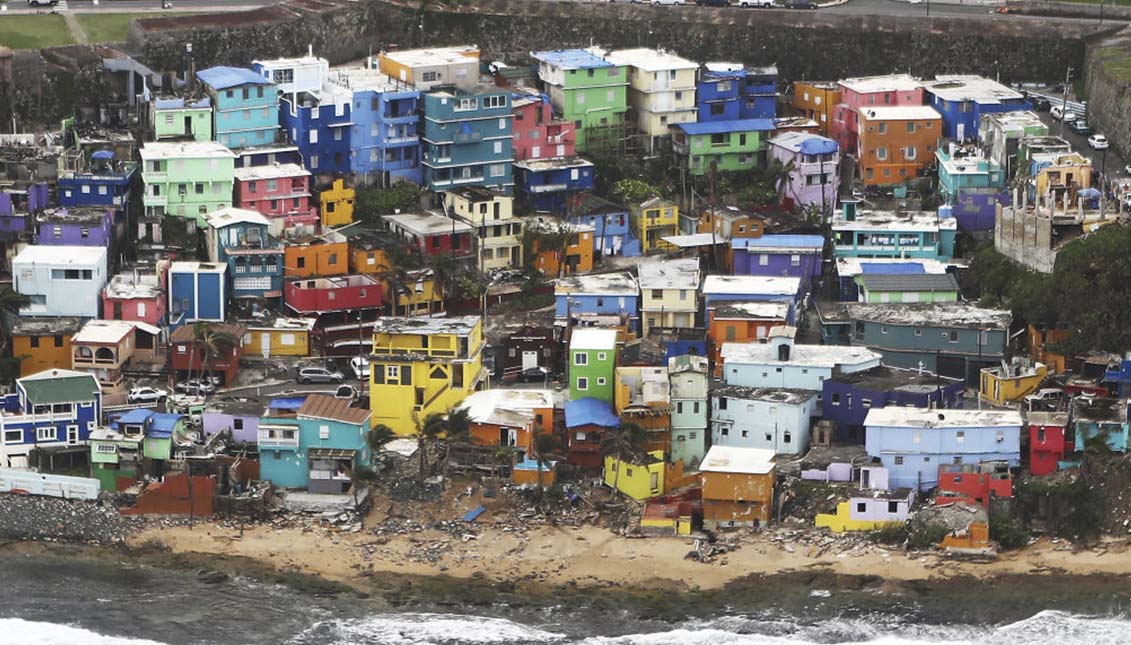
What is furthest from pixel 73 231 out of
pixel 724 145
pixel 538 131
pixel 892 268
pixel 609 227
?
pixel 892 268

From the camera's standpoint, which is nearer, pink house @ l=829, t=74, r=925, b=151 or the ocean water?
the ocean water

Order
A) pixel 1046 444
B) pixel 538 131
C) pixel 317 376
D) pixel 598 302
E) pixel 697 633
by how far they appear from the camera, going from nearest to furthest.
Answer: pixel 697 633, pixel 1046 444, pixel 317 376, pixel 598 302, pixel 538 131

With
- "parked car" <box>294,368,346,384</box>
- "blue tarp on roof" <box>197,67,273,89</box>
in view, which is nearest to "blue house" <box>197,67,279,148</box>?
"blue tarp on roof" <box>197,67,273,89</box>

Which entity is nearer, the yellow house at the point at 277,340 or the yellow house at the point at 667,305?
the yellow house at the point at 277,340

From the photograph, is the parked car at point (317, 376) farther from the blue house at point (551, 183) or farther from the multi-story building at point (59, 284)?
the blue house at point (551, 183)

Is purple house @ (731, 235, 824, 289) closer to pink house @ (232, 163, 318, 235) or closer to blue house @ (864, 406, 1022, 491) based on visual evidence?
pink house @ (232, 163, 318, 235)

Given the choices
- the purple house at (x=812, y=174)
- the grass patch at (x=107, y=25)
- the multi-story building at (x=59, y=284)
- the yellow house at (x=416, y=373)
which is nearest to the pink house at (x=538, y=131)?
the purple house at (x=812, y=174)

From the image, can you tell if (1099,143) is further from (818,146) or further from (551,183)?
(551,183)
